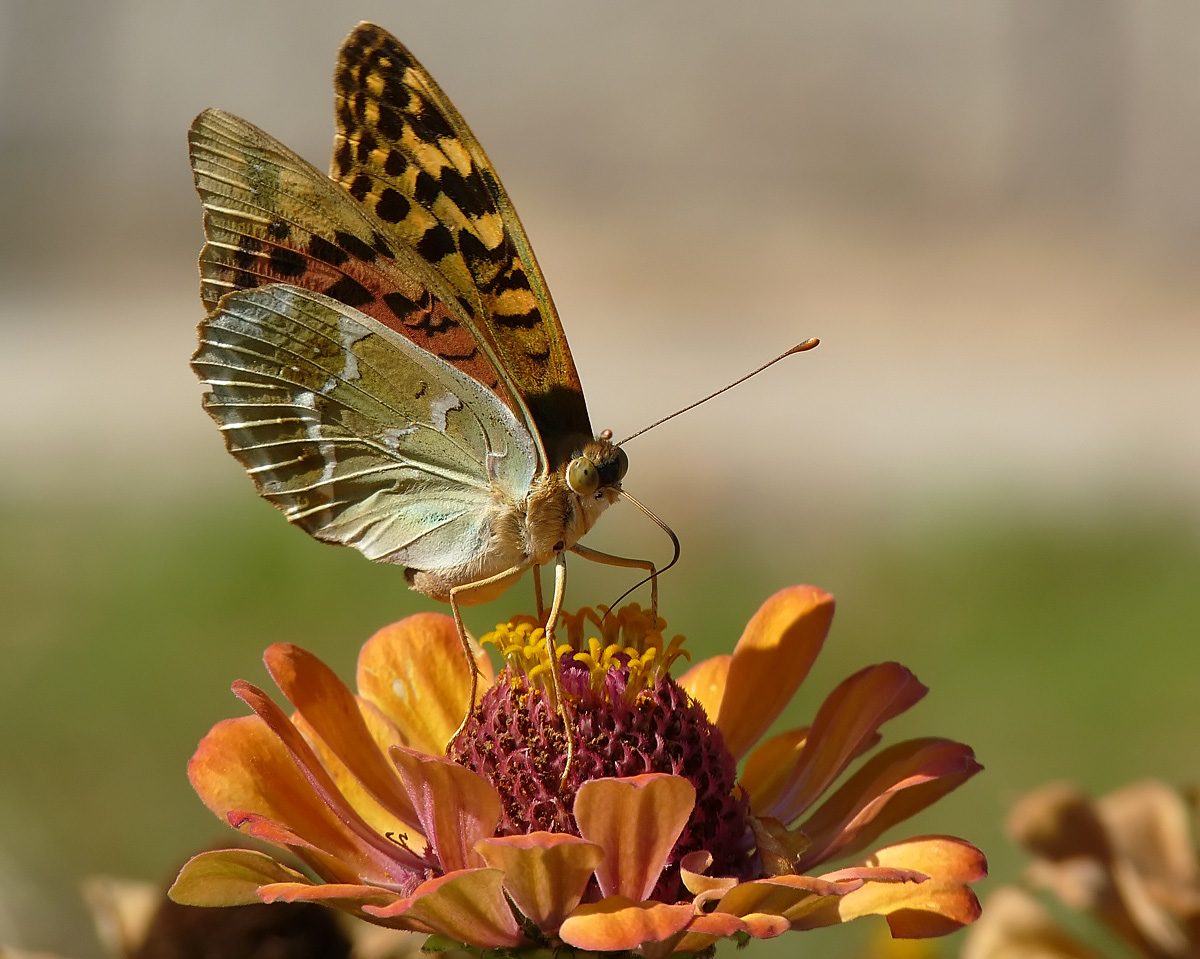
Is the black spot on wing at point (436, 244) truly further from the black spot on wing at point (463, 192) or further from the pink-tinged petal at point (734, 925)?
the pink-tinged petal at point (734, 925)

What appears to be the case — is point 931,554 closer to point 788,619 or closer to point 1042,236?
point 788,619

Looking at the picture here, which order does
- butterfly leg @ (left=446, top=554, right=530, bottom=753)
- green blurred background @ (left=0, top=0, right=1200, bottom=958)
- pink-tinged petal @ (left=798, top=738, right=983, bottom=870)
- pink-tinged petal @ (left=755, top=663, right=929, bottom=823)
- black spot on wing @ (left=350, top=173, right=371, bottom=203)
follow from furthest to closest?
green blurred background @ (left=0, top=0, right=1200, bottom=958), black spot on wing @ (left=350, top=173, right=371, bottom=203), butterfly leg @ (left=446, top=554, right=530, bottom=753), pink-tinged petal @ (left=755, top=663, right=929, bottom=823), pink-tinged petal @ (left=798, top=738, right=983, bottom=870)

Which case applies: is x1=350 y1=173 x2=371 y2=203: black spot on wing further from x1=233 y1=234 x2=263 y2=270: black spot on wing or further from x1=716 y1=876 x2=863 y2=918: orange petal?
x1=716 y1=876 x2=863 y2=918: orange petal

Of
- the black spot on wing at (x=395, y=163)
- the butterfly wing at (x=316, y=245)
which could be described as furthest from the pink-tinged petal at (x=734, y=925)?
the black spot on wing at (x=395, y=163)

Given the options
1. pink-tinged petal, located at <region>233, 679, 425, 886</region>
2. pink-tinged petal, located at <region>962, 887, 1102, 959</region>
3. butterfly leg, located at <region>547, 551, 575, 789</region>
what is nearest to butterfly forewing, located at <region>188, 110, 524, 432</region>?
butterfly leg, located at <region>547, 551, 575, 789</region>

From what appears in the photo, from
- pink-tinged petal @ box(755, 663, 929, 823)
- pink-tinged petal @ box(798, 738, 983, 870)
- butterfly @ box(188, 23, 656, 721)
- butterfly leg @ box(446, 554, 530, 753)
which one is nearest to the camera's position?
pink-tinged petal @ box(798, 738, 983, 870)

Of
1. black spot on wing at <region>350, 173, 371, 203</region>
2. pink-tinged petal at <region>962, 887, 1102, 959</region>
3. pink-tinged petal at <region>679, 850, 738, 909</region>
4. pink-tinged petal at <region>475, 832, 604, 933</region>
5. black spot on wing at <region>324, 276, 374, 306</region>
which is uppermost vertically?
black spot on wing at <region>350, 173, 371, 203</region>

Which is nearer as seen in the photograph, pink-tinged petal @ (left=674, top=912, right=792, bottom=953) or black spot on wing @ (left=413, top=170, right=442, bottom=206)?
pink-tinged petal @ (left=674, top=912, right=792, bottom=953)
